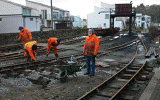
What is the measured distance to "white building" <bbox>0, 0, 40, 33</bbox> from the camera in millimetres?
32594

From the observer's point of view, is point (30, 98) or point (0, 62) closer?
A: point (30, 98)

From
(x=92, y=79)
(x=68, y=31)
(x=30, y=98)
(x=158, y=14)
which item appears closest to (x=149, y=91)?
(x=92, y=79)

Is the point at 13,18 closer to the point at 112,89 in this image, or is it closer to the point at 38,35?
the point at 38,35

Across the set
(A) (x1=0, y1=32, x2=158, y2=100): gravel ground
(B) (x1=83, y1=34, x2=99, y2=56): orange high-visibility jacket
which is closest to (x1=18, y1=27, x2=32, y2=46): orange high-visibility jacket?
(A) (x1=0, y1=32, x2=158, y2=100): gravel ground

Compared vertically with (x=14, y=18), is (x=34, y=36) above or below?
below

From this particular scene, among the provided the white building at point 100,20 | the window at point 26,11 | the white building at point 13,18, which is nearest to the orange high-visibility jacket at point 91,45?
the white building at point 13,18

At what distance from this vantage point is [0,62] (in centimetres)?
1103

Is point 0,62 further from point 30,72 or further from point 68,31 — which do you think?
point 68,31

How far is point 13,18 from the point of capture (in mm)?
33219

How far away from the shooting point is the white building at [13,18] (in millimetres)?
32594

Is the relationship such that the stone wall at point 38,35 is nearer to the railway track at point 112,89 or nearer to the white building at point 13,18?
the white building at point 13,18

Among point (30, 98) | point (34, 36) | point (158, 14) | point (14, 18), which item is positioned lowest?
point (30, 98)

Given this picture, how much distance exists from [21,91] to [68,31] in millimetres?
26395

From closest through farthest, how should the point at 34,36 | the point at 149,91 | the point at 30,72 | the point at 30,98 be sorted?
the point at 30,98, the point at 149,91, the point at 30,72, the point at 34,36
